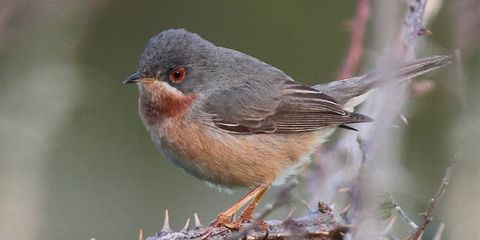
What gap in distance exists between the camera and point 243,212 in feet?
17.1

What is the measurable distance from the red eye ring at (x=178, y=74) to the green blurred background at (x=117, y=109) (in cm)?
59

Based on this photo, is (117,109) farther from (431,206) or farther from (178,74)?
(431,206)

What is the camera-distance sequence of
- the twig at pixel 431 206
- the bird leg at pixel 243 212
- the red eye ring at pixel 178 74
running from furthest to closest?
the red eye ring at pixel 178 74, the bird leg at pixel 243 212, the twig at pixel 431 206

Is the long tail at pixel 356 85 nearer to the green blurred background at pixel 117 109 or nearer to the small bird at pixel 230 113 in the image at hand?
the small bird at pixel 230 113

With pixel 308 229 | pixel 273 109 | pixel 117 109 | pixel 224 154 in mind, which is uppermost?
pixel 117 109

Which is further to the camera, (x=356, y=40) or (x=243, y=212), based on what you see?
(x=243, y=212)

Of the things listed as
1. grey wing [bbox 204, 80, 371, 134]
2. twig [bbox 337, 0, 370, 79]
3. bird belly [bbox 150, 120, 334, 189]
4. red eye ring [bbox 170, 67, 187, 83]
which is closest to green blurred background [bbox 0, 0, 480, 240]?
twig [bbox 337, 0, 370, 79]

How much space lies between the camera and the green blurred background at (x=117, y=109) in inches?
178

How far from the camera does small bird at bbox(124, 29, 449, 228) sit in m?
5.40

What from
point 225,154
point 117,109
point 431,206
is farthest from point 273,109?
point 117,109

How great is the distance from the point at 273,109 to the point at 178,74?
635mm

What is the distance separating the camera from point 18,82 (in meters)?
5.19

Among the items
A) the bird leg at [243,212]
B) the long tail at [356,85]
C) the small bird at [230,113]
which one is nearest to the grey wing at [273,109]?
the small bird at [230,113]

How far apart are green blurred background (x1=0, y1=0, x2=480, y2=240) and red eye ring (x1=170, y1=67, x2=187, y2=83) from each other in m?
0.59
